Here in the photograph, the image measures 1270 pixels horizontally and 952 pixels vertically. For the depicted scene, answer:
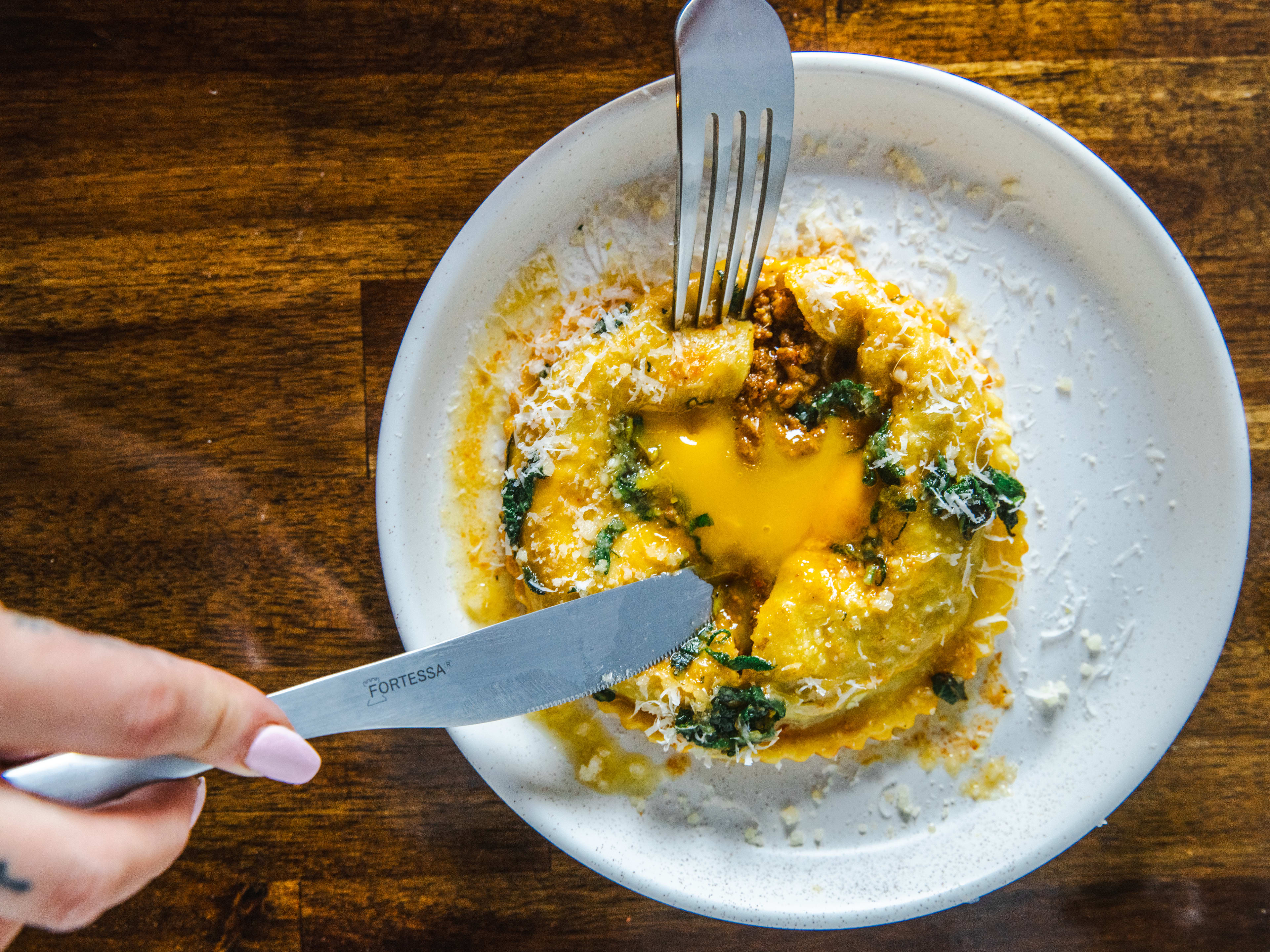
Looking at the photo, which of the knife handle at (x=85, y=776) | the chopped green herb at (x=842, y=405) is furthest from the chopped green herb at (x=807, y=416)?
the knife handle at (x=85, y=776)

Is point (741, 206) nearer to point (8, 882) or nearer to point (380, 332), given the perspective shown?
point (380, 332)

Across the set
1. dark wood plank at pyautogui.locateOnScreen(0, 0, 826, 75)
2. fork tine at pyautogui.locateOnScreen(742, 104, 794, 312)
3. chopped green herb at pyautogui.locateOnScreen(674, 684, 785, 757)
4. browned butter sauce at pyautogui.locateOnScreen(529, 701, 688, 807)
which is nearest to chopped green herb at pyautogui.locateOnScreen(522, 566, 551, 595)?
browned butter sauce at pyautogui.locateOnScreen(529, 701, 688, 807)

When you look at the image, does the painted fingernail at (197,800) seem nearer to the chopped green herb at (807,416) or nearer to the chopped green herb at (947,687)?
the chopped green herb at (807,416)

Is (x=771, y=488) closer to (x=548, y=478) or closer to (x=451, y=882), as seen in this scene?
(x=548, y=478)

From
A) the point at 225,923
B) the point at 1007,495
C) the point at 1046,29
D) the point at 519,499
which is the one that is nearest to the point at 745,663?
the point at 519,499

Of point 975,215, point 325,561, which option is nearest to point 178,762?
point 325,561
